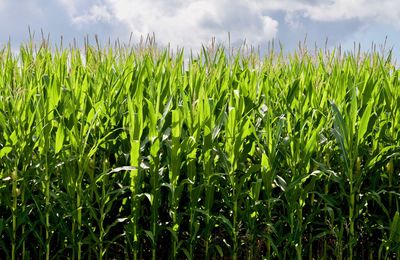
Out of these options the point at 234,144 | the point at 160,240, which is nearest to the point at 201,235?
the point at 160,240

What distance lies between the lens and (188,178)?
12.8 ft

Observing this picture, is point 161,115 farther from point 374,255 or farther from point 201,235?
point 374,255

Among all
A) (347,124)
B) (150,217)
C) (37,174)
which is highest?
(347,124)

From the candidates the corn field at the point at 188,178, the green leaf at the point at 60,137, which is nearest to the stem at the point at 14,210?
the corn field at the point at 188,178

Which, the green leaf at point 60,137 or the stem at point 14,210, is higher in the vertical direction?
the green leaf at point 60,137

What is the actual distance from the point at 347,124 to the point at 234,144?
30.6 inches

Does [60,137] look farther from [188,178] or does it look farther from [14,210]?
[188,178]

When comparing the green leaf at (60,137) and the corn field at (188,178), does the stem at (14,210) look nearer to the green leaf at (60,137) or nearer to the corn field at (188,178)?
the corn field at (188,178)

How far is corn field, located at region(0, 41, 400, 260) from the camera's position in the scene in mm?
3889

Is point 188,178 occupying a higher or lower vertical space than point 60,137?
lower

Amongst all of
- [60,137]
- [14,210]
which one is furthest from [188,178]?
[14,210]

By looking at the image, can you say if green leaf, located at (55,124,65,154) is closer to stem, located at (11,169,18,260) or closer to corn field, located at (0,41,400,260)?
corn field, located at (0,41,400,260)

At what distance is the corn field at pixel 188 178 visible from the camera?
389 cm

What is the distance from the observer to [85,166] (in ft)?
12.5
